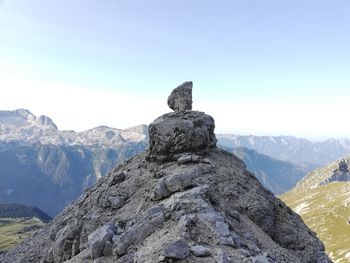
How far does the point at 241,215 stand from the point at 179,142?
45.2ft

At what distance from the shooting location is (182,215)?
32.8 metres

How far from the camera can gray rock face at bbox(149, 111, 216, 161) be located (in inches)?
1929

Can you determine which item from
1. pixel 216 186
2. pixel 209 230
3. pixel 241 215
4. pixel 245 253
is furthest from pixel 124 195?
pixel 245 253

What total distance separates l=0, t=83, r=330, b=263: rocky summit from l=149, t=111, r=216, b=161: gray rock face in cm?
13

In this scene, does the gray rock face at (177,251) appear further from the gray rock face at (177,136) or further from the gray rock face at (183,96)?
the gray rock face at (183,96)

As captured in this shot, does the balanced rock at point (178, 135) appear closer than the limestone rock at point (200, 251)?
No

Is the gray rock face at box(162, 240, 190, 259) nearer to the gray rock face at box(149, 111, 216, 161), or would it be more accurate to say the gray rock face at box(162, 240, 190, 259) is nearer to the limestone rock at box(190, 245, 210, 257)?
the limestone rock at box(190, 245, 210, 257)

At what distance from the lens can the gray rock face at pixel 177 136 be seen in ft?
161

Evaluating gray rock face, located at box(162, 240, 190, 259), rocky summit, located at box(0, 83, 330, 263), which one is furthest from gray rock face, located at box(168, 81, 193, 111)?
gray rock face, located at box(162, 240, 190, 259)

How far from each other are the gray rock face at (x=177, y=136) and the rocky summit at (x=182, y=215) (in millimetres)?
131

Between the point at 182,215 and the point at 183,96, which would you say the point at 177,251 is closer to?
the point at 182,215

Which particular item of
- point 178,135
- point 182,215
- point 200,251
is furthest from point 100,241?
point 178,135

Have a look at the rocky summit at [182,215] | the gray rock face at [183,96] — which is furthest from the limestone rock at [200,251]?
the gray rock face at [183,96]

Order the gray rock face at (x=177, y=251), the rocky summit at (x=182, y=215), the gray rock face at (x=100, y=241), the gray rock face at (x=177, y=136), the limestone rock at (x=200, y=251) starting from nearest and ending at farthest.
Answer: the gray rock face at (x=177, y=251) < the limestone rock at (x=200, y=251) < the rocky summit at (x=182, y=215) < the gray rock face at (x=100, y=241) < the gray rock face at (x=177, y=136)
